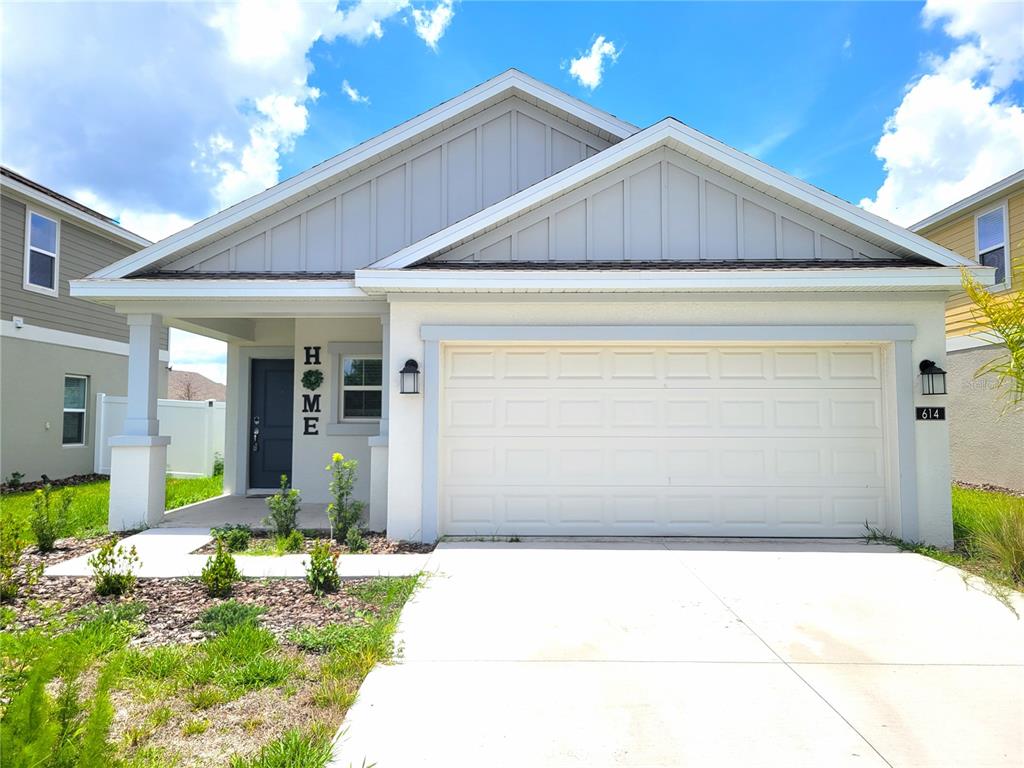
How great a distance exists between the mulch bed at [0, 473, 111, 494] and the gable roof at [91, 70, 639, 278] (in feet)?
21.6

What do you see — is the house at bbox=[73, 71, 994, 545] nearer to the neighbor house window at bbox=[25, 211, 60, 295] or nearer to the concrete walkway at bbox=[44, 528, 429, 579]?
the concrete walkway at bbox=[44, 528, 429, 579]

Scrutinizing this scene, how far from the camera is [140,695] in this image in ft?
10.5

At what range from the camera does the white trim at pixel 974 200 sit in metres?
10.5

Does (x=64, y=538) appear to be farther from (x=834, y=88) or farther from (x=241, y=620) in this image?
(x=834, y=88)

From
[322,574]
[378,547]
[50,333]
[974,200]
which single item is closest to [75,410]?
[50,333]

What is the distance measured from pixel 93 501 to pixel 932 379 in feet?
39.0

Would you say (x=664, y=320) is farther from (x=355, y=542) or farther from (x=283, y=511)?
(x=283, y=511)

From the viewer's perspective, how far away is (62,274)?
12.9 metres

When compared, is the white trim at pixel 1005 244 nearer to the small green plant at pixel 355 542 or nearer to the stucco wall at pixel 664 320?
the stucco wall at pixel 664 320

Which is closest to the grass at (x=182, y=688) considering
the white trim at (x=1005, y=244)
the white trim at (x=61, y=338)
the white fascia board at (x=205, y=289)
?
the white fascia board at (x=205, y=289)

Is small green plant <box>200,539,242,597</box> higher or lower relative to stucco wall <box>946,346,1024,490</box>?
lower

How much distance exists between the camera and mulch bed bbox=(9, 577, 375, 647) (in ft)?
13.8

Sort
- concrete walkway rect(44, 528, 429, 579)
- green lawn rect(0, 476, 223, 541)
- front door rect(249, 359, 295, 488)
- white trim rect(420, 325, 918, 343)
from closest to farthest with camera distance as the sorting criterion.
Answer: concrete walkway rect(44, 528, 429, 579), white trim rect(420, 325, 918, 343), green lawn rect(0, 476, 223, 541), front door rect(249, 359, 295, 488)

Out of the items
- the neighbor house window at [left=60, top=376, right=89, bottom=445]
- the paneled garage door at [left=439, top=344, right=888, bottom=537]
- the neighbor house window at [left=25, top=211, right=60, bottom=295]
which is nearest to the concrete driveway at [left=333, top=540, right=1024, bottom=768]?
the paneled garage door at [left=439, top=344, right=888, bottom=537]
